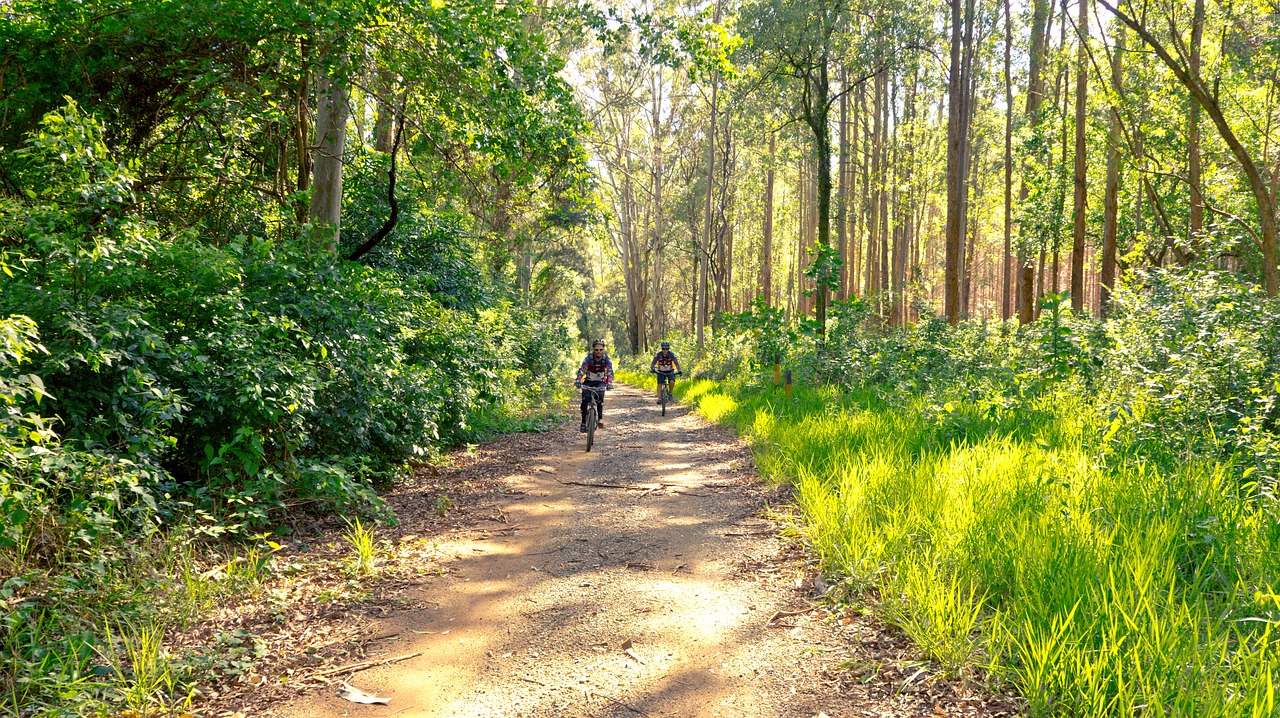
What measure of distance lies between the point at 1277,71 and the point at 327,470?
67.3 ft

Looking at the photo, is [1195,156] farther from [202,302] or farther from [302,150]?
[202,302]

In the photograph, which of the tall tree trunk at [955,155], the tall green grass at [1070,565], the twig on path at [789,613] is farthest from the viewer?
the tall tree trunk at [955,155]

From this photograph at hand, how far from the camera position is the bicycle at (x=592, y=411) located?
1039 cm

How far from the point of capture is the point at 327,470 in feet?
17.8

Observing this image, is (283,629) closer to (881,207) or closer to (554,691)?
(554,691)

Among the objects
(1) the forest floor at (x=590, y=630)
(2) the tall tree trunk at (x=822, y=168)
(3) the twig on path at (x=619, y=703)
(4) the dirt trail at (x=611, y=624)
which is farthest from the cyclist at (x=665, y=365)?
(3) the twig on path at (x=619, y=703)

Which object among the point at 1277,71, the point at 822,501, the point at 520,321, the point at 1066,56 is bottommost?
the point at 822,501

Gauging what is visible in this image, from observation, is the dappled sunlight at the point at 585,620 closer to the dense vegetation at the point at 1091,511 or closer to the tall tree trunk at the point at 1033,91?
the dense vegetation at the point at 1091,511

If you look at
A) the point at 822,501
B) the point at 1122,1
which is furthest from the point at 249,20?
the point at 1122,1

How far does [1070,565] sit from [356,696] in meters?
3.58

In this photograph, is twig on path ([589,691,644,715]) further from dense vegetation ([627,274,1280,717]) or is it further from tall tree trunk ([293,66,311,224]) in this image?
tall tree trunk ([293,66,311,224])

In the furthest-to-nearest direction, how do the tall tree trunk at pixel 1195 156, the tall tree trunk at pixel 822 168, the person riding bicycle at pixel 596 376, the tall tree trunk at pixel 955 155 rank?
the tall tree trunk at pixel 822 168, the tall tree trunk at pixel 955 155, the tall tree trunk at pixel 1195 156, the person riding bicycle at pixel 596 376

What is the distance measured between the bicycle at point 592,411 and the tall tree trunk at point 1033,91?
17.3m

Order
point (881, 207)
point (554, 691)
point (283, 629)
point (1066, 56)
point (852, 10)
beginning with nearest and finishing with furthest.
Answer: point (554, 691), point (283, 629), point (1066, 56), point (852, 10), point (881, 207)
